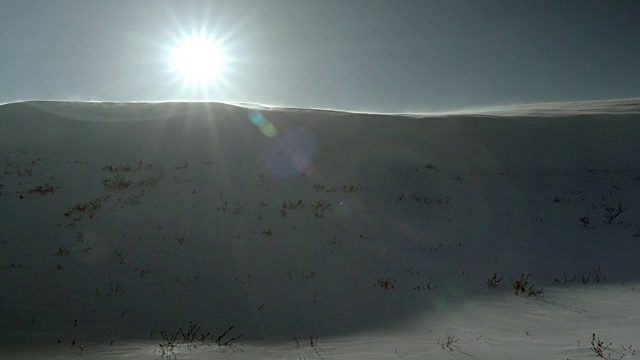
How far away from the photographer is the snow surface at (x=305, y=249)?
3.66 m

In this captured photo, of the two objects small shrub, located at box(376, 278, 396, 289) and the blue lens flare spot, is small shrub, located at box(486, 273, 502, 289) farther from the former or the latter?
the blue lens flare spot

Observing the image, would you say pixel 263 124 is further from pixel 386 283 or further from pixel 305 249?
pixel 386 283

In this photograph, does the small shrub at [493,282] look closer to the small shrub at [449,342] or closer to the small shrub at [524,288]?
the small shrub at [524,288]

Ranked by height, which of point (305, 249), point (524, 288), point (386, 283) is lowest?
point (524, 288)

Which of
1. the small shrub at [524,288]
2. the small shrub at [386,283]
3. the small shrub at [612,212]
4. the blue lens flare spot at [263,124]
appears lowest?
the small shrub at [524,288]

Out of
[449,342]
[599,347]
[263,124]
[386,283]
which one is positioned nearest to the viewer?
[599,347]

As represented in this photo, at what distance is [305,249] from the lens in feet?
21.0

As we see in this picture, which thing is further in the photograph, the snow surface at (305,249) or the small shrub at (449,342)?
the snow surface at (305,249)

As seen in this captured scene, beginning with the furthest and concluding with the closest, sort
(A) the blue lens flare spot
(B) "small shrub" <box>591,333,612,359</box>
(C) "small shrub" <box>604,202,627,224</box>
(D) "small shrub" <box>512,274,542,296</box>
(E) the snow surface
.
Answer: (A) the blue lens flare spot → (C) "small shrub" <box>604,202,627,224</box> → (D) "small shrub" <box>512,274,542,296</box> → (E) the snow surface → (B) "small shrub" <box>591,333,612,359</box>

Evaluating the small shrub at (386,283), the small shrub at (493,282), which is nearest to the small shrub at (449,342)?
the small shrub at (386,283)

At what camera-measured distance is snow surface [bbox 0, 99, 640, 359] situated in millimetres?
3659

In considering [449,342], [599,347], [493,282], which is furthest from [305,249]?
[599,347]

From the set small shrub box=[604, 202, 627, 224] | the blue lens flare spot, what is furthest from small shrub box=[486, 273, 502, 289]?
the blue lens flare spot

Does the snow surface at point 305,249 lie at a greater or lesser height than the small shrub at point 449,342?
greater
